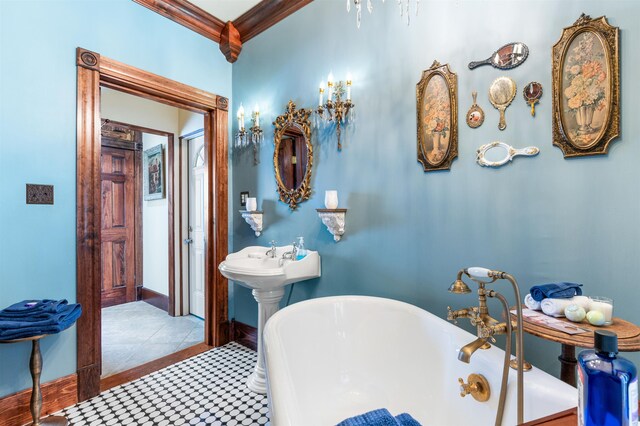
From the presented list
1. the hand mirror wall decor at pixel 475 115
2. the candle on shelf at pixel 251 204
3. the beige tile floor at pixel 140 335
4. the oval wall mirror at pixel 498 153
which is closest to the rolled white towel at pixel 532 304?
the oval wall mirror at pixel 498 153

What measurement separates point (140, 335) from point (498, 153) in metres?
3.49

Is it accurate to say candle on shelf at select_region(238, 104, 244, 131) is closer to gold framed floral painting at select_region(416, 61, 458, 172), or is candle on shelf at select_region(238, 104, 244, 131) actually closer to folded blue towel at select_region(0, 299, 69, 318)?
gold framed floral painting at select_region(416, 61, 458, 172)

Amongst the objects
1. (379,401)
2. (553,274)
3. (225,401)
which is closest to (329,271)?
(379,401)

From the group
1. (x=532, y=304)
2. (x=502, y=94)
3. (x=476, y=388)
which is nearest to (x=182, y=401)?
(x=476, y=388)

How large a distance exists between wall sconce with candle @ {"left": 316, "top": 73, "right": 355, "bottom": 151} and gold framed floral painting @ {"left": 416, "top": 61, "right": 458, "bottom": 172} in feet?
1.63

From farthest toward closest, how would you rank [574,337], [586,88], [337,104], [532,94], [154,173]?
[154,173] < [337,104] < [532,94] < [586,88] < [574,337]

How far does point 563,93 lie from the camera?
4.50 feet

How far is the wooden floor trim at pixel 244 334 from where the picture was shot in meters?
2.75

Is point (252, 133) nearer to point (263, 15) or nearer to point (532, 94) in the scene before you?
point (263, 15)

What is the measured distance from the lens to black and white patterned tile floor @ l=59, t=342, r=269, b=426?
184 centimetres

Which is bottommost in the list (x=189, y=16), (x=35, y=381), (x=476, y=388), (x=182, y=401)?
(x=182, y=401)

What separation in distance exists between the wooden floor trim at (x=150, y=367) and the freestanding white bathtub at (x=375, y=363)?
1.55 m

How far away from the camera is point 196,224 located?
3.56m

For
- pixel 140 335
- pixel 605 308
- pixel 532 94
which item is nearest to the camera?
pixel 605 308
